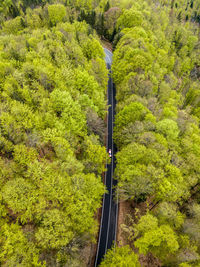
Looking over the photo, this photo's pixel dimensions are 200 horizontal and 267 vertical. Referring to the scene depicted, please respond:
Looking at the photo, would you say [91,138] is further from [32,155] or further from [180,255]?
[180,255]

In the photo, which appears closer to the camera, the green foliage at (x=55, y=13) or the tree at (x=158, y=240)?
the tree at (x=158, y=240)

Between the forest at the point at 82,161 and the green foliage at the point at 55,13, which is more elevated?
the green foliage at the point at 55,13

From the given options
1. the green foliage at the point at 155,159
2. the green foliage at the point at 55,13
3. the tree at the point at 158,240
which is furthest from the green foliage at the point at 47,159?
the green foliage at the point at 55,13

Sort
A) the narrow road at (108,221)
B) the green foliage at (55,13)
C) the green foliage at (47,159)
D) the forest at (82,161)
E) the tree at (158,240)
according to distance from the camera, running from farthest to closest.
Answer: the green foliage at (55,13)
the narrow road at (108,221)
the tree at (158,240)
the forest at (82,161)
the green foliage at (47,159)

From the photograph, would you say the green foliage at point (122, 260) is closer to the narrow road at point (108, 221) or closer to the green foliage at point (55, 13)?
the narrow road at point (108, 221)

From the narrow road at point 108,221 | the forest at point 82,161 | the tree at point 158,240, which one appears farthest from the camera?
the narrow road at point 108,221

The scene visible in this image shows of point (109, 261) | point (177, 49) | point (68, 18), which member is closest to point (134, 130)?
point (109, 261)

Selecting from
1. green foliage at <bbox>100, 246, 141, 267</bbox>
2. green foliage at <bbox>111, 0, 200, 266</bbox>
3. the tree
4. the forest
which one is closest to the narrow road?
the forest

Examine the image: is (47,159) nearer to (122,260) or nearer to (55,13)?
(122,260)
